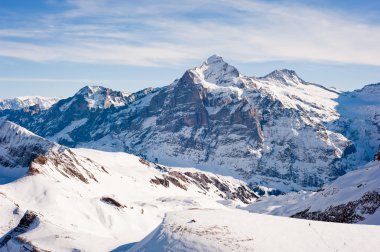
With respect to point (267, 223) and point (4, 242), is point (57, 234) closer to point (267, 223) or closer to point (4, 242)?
point (4, 242)

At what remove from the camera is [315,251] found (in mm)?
40500

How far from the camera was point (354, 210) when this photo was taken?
74.4 meters

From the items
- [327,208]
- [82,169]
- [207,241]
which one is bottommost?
[82,169]

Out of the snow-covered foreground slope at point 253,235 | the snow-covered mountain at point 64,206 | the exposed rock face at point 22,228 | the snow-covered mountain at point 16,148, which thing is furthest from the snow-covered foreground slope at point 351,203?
the snow-covered mountain at point 16,148

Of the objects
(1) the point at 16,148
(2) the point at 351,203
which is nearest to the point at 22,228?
(2) the point at 351,203

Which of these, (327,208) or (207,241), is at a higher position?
(207,241)

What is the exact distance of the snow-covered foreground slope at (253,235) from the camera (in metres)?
41.3

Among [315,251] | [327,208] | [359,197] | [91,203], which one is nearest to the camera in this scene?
[315,251]

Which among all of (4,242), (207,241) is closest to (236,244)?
(207,241)

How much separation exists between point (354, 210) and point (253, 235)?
37.4 m

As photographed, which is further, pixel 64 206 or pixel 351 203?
pixel 64 206

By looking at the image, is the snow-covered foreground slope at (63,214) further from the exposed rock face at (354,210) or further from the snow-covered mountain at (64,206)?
the exposed rock face at (354,210)

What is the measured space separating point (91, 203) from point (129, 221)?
8.63 metres

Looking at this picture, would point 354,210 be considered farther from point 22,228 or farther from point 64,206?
point 64,206
